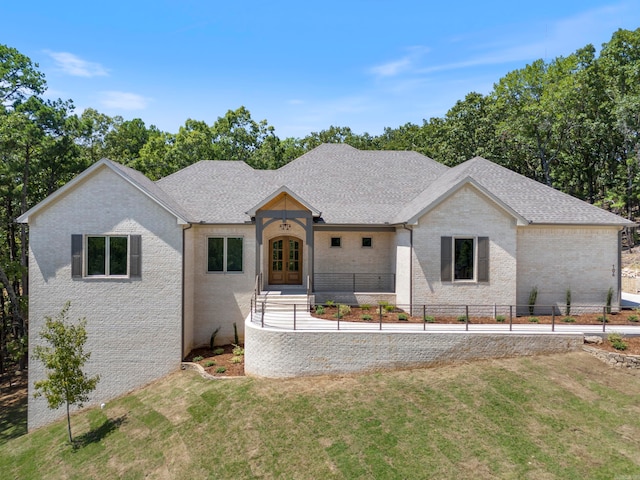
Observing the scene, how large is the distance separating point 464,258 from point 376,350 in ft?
21.5

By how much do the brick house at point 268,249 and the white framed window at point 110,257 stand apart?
0.04 metres

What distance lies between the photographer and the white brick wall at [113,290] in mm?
16312

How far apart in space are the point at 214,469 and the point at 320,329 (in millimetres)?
5615

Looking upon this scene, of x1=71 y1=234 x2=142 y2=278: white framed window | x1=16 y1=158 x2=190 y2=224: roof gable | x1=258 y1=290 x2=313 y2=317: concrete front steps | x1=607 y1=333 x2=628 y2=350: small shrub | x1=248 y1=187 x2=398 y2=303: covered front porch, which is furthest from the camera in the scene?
x1=248 y1=187 x2=398 y2=303: covered front porch

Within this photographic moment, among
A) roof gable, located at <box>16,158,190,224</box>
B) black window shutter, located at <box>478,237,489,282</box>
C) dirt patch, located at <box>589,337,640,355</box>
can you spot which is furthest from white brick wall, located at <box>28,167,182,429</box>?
dirt patch, located at <box>589,337,640,355</box>

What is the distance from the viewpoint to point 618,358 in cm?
1317

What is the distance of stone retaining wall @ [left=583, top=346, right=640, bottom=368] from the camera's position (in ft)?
42.7

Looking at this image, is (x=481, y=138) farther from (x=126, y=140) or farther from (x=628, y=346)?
(x=126, y=140)

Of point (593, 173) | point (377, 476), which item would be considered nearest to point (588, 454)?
point (377, 476)

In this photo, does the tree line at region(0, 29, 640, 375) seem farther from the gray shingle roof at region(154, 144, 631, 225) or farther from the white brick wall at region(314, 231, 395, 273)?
the white brick wall at region(314, 231, 395, 273)

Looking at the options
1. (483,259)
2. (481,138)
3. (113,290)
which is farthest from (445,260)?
(481,138)

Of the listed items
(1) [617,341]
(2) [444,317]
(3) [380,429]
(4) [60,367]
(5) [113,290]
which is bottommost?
(3) [380,429]

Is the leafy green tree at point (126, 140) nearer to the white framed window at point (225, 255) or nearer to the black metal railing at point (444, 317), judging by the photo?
the white framed window at point (225, 255)

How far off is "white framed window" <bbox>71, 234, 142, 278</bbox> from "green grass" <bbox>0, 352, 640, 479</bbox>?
18.2 ft
